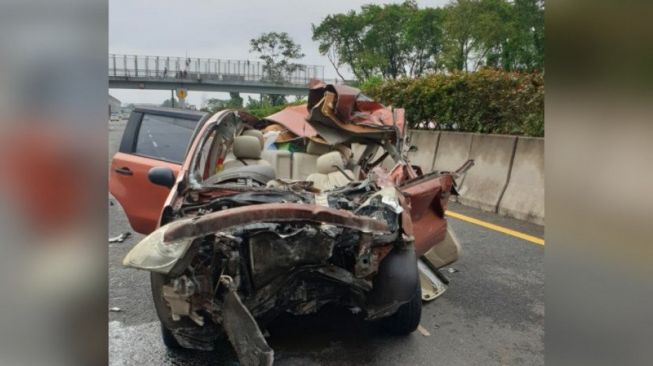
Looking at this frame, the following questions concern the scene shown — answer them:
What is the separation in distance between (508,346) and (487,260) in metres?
1.80

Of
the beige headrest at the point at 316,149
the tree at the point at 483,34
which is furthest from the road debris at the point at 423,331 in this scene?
the tree at the point at 483,34

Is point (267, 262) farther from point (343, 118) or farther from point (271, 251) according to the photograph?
point (343, 118)

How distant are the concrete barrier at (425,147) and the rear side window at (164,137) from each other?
4.77 meters

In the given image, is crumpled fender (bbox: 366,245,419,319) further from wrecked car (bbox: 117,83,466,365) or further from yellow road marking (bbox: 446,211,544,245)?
yellow road marking (bbox: 446,211,544,245)

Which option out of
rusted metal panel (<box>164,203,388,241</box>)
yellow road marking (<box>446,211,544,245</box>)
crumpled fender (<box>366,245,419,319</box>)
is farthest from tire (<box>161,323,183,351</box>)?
yellow road marking (<box>446,211,544,245</box>)

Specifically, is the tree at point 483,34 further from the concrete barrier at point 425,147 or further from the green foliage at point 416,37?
the concrete barrier at point 425,147

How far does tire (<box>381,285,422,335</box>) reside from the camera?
316 centimetres

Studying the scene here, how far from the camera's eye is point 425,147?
9.30 metres

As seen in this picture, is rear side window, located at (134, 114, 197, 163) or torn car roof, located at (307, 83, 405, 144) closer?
torn car roof, located at (307, 83, 405, 144)

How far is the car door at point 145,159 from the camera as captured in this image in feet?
15.6

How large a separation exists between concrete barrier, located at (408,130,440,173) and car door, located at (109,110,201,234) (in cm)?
483

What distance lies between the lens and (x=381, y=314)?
2916mm
